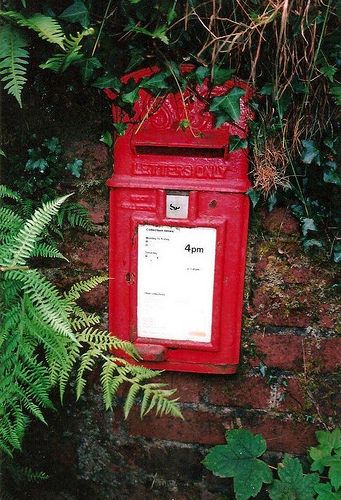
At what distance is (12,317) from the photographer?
149 cm

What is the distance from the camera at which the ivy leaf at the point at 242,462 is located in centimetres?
162

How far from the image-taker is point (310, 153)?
60.9 inches

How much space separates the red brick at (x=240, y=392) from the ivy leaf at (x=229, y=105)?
2.84ft

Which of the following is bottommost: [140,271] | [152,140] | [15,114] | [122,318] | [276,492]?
[276,492]

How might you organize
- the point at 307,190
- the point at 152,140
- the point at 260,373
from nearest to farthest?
the point at 152,140 < the point at 307,190 < the point at 260,373

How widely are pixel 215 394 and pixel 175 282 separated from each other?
0.45 metres

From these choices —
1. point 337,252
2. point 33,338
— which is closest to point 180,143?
point 337,252

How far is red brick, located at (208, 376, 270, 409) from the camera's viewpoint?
1799 mm

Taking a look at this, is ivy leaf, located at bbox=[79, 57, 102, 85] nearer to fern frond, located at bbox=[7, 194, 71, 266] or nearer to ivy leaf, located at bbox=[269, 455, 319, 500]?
fern frond, located at bbox=[7, 194, 71, 266]

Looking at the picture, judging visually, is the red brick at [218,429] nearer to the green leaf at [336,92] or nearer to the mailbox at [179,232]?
the mailbox at [179,232]

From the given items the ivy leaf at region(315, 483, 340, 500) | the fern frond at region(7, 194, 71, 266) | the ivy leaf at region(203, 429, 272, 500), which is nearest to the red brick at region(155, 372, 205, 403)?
the ivy leaf at region(203, 429, 272, 500)

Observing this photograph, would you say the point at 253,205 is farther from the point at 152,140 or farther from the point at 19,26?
the point at 19,26

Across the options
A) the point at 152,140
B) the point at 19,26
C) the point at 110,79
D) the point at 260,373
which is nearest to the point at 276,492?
the point at 260,373

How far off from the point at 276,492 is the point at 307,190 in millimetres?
931
